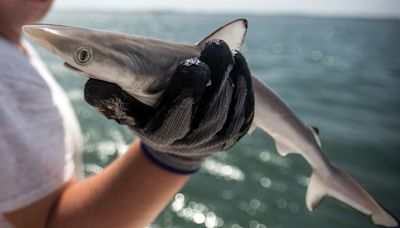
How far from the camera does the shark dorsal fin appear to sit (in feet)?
5.65

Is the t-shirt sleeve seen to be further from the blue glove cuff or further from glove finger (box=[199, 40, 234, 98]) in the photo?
glove finger (box=[199, 40, 234, 98])

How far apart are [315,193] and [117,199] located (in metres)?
1.36

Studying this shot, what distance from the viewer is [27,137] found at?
6.31ft

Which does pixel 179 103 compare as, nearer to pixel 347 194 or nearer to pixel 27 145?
pixel 27 145

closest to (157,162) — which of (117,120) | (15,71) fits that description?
(117,120)

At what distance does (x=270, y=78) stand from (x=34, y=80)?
54.9ft

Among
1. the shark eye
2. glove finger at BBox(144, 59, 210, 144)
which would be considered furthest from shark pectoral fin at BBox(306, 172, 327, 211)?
the shark eye

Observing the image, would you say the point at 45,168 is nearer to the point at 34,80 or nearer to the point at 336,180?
the point at 34,80

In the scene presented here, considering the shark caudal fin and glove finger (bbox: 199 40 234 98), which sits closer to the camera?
glove finger (bbox: 199 40 234 98)

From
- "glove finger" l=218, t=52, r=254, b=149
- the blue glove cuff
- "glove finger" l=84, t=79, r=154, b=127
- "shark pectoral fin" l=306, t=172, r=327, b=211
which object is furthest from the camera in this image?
"shark pectoral fin" l=306, t=172, r=327, b=211

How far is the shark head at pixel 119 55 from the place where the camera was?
1156 mm

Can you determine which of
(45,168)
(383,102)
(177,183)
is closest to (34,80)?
(45,168)

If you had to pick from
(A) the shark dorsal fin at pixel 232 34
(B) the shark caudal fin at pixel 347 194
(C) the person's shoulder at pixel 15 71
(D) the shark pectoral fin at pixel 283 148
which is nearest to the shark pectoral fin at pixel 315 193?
(B) the shark caudal fin at pixel 347 194

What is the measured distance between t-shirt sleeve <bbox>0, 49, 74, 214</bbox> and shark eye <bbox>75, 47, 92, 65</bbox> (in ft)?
2.82
